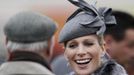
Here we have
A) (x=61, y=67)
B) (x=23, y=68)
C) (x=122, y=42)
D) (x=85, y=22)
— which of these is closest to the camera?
(x=23, y=68)

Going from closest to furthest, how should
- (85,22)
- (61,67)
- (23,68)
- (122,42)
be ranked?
1. (23,68)
2. (85,22)
3. (122,42)
4. (61,67)

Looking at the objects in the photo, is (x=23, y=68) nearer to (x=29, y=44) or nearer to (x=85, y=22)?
(x=29, y=44)

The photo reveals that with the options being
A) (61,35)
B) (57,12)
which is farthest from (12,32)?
(57,12)

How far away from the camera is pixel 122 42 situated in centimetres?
938

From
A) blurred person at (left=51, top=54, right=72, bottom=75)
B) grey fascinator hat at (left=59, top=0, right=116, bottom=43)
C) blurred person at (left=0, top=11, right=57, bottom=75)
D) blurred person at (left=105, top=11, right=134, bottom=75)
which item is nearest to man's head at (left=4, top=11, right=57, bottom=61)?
blurred person at (left=0, top=11, right=57, bottom=75)

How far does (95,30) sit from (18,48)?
1.88 meters

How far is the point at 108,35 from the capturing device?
370 inches

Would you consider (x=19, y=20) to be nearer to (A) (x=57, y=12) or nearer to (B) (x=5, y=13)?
(A) (x=57, y=12)

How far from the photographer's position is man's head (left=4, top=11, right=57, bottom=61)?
5746 millimetres

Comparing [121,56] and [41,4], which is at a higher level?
[41,4]

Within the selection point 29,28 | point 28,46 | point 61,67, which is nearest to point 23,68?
point 28,46

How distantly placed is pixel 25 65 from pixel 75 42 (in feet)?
6.13

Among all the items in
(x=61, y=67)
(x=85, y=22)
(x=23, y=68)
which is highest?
(x=85, y=22)

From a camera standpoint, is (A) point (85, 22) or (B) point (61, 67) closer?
(A) point (85, 22)
